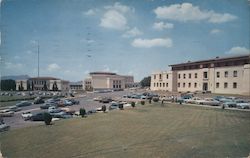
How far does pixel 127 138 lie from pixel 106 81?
190 cm

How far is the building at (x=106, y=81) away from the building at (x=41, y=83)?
700 mm

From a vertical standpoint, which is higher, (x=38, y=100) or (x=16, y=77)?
(x=16, y=77)

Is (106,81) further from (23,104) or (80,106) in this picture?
(23,104)

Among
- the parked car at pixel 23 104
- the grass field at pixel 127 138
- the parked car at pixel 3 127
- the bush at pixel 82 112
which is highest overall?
the parked car at pixel 23 104

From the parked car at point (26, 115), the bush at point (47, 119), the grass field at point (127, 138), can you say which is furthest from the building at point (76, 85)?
the parked car at point (26, 115)

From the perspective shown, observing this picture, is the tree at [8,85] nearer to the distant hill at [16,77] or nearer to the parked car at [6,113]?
the distant hill at [16,77]

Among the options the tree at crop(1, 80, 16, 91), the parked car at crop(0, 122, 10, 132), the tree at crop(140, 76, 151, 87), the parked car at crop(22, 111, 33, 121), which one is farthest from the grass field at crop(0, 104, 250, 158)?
the tree at crop(1, 80, 16, 91)

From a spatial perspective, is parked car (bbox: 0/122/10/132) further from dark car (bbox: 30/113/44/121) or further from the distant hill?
the distant hill

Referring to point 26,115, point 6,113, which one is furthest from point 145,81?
point 6,113

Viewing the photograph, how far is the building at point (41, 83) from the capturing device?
7.18 meters

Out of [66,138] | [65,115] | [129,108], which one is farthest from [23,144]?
[129,108]

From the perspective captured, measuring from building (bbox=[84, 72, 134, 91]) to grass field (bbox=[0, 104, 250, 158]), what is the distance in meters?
0.86

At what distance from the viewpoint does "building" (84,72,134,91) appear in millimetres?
7355

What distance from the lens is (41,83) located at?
728cm
